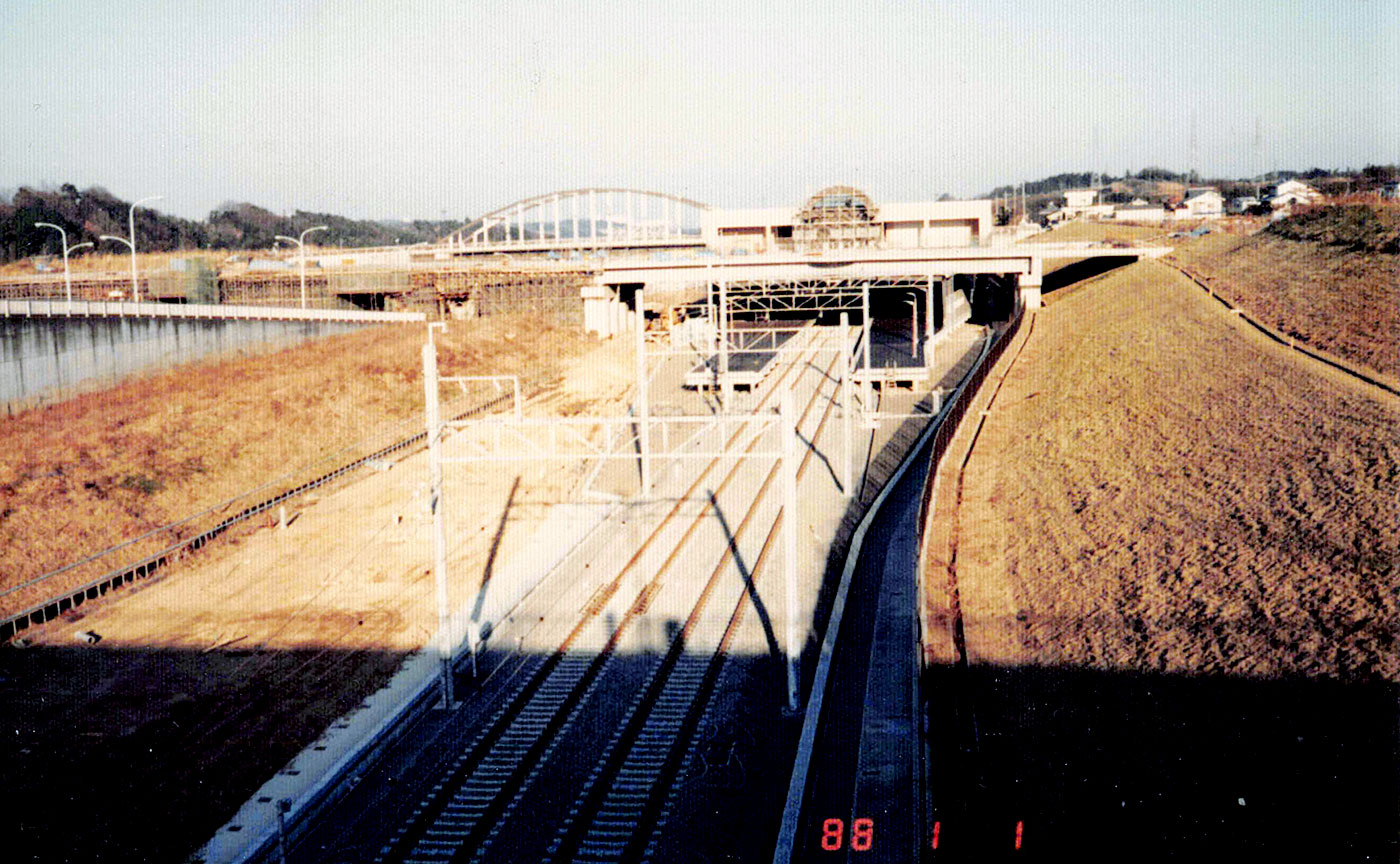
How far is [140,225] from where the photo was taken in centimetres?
8681

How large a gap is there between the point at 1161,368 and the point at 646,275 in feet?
69.5

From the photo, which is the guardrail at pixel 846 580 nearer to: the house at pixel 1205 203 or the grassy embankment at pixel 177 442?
the grassy embankment at pixel 177 442

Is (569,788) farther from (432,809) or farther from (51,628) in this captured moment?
(51,628)

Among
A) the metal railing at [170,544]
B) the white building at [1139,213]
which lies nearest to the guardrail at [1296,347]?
the metal railing at [170,544]

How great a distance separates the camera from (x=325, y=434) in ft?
94.0

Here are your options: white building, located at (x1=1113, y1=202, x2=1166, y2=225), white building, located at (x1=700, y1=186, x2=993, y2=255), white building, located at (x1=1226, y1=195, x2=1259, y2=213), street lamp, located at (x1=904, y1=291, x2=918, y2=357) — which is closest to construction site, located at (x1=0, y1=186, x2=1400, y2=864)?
street lamp, located at (x1=904, y1=291, x2=918, y2=357)

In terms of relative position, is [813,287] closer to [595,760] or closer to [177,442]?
[177,442]

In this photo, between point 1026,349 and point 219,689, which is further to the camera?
point 1026,349

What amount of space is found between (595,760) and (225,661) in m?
6.89

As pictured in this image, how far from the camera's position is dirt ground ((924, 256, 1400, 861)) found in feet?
28.6

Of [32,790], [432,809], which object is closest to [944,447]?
[432,809]

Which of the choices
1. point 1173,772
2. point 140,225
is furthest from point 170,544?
point 140,225

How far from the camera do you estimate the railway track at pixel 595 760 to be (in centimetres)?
1023

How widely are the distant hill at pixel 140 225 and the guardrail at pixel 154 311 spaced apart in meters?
44.3
